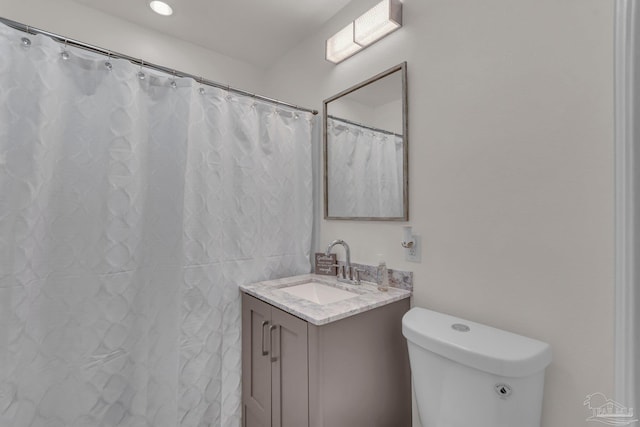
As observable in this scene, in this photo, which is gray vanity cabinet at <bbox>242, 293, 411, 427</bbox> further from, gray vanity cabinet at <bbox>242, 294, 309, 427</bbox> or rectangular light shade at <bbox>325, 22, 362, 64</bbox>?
rectangular light shade at <bbox>325, 22, 362, 64</bbox>

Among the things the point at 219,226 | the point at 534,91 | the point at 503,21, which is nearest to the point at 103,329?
the point at 219,226

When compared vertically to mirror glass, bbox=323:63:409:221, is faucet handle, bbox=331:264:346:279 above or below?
below

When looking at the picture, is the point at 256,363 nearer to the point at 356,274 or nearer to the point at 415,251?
the point at 356,274

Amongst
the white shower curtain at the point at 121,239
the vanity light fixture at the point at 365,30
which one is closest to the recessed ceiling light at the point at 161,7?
the white shower curtain at the point at 121,239

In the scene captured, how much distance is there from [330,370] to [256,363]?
0.55 m

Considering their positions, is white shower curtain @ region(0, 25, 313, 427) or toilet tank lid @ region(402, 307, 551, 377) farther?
white shower curtain @ region(0, 25, 313, 427)

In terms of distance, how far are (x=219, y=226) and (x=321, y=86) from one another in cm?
114

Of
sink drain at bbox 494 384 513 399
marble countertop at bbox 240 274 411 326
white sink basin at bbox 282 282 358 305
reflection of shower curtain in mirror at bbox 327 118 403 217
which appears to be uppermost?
reflection of shower curtain in mirror at bbox 327 118 403 217

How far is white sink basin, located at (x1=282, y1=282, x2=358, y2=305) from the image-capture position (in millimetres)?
1530

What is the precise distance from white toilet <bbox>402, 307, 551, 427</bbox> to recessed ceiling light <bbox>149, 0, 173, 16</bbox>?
220cm

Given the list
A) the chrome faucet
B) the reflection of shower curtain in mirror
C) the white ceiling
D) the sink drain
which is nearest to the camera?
the sink drain

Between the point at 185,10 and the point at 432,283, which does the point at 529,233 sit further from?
the point at 185,10

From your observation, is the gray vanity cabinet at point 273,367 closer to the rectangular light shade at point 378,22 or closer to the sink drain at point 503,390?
the sink drain at point 503,390

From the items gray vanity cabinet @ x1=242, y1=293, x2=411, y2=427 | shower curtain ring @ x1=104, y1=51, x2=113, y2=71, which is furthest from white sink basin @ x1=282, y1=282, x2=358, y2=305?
shower curtain ring @ x1=104, y1=51, x2=113, y2=71
